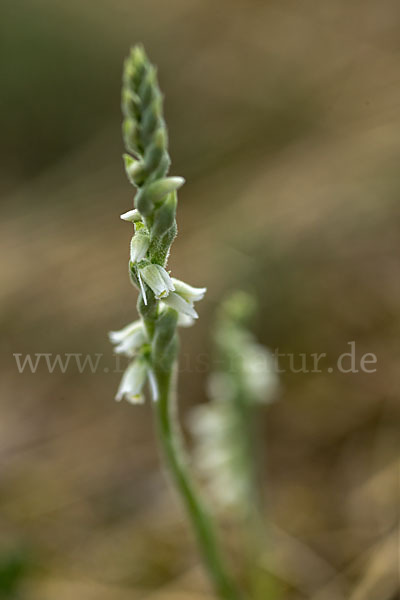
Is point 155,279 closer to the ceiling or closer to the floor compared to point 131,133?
closer to the floor

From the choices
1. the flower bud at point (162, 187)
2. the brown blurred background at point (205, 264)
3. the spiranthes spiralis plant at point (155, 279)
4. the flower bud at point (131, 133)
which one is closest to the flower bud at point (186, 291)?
the spiranthes spiralis plant at point (155, 279)

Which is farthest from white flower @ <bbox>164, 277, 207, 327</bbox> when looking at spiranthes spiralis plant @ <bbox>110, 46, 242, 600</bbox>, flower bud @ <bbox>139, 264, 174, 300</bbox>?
flower bud @ <bbox>139, 264, 174, 300</bbox>

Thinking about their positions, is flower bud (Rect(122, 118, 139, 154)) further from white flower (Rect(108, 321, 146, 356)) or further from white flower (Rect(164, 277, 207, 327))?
white flower (Rect(108, 321, 146, 356))

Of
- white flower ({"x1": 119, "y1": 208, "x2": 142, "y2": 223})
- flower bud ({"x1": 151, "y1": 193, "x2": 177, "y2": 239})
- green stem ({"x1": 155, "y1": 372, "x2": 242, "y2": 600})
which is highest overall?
white flower ({"x1": 119, "y1": 208, "x2": 142, "y2": 223})

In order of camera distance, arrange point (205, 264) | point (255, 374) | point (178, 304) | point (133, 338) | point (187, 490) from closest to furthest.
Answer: point (178, 304)
point (133, 338)
point (187, 490)
point (255, 374)
point (205, 264)

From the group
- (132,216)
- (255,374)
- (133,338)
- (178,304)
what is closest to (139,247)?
(132,216)

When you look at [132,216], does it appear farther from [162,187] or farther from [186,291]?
[186,291]
